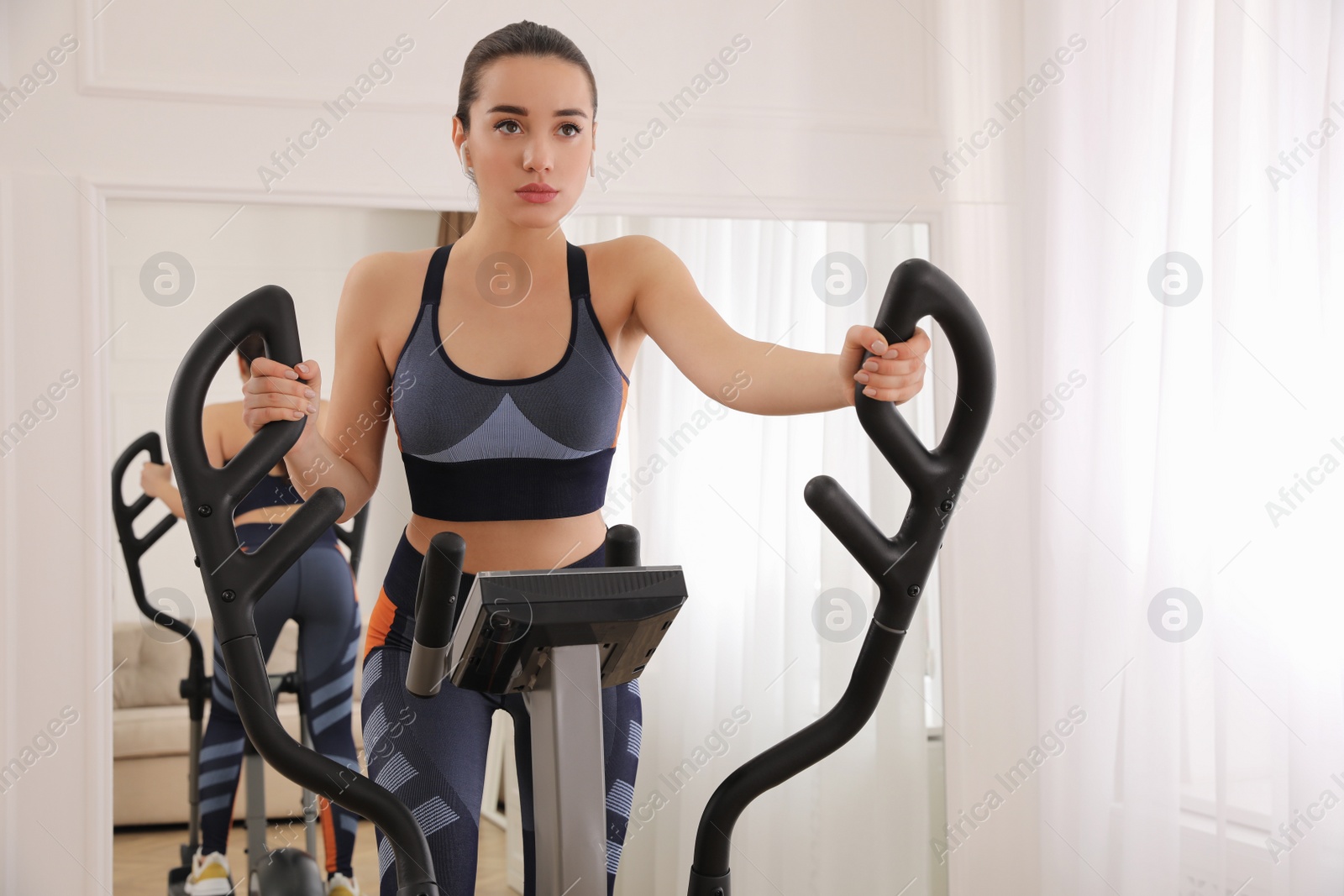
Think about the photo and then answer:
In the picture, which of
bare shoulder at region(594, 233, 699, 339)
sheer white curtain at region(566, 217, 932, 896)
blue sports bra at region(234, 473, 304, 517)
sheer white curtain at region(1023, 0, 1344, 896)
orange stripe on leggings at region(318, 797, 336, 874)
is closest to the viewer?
bare shoulder at region(594, 233, 699, 339)

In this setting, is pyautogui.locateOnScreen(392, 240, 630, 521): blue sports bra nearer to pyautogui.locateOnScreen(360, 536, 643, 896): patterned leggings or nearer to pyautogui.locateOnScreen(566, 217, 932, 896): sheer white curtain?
pyautogui.locateOnScreen(360, 536, 643, 896): patterned leggings

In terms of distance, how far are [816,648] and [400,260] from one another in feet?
5.37

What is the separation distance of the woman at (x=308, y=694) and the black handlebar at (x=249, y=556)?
1.25 m

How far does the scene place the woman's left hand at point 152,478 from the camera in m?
2.26

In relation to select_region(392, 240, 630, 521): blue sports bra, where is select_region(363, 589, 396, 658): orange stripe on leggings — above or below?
below

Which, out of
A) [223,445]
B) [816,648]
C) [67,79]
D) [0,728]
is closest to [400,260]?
[223,445]

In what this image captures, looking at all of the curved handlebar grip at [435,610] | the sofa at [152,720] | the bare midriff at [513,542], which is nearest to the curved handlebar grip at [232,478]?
the curved handlebar grip at [435,610]

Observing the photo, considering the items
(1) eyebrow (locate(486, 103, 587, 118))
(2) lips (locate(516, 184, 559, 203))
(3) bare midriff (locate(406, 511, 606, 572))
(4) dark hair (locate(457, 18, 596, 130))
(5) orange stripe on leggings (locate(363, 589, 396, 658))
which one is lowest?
(5) orange stripe on leggings (locate(363, 589, 396, 658))

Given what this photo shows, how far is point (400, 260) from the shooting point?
4.92 ft

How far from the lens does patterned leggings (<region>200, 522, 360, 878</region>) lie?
2244mm

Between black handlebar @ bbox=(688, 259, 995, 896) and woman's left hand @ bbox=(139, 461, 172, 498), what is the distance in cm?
159

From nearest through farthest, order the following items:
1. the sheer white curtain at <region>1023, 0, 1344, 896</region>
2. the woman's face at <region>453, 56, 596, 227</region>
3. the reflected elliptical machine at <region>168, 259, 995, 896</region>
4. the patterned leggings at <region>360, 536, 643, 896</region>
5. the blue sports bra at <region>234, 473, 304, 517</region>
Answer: the reflected elliptical machine at <region>168, 259, 995, 896</region>, the patterned leggings at <region>360, 536, 643, 896</region>, the woman's face at <region>453, 56, 596, 227</region>, the sheer white curtain at <region>1023, 0, 1344, 896</region>, the blue sports bra at <region>234, 473, 304, 517</region>

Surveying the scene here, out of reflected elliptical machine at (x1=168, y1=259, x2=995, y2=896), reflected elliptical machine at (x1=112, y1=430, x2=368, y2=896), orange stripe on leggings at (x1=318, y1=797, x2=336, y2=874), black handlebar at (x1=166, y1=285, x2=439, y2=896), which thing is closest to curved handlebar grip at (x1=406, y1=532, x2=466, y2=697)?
reflected elliptical machine at (x1=168, y1=259, x2=995, y2=896)

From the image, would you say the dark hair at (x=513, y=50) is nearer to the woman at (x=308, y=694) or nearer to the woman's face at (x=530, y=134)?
the woman's face at (x=530, y=134)
